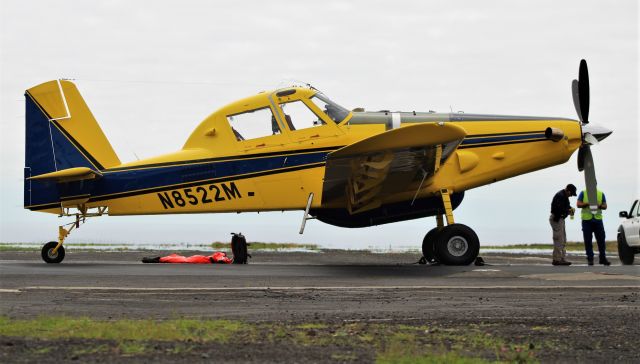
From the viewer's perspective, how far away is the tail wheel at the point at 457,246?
17125mm

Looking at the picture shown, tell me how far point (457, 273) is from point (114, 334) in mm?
8919

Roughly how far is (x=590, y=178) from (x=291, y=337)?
13.5 m

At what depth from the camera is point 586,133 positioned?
61.6 feet

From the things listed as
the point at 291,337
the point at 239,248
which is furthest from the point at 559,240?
the point at 291,337

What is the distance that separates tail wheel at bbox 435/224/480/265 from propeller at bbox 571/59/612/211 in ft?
12.4

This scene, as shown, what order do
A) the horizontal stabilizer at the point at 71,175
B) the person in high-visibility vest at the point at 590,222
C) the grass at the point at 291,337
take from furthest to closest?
the person in high-visibility vest at the point at 590,222 → the horizontal stabilizer at the point at 71,175 → the grass at the point at 291,337

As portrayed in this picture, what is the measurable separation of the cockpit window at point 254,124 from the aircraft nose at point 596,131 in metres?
6.84

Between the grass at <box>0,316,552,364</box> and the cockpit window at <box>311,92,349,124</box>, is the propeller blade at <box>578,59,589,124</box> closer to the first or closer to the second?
the cockpit window at <box>311,92,349,124</box>

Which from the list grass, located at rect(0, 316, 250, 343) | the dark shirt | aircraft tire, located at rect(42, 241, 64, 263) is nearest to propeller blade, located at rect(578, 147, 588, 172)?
the dark shirt

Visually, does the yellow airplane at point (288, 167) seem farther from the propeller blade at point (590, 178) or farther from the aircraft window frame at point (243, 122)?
the propeller blade at point (590, 178)

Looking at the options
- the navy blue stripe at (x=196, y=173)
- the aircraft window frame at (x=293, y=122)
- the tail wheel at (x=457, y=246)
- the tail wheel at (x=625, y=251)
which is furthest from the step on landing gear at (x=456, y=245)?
the tail wheel at (x=625, y=251)

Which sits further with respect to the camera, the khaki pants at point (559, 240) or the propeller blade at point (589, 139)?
the khaki pants at point (559, 240)

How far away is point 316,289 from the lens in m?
12.8

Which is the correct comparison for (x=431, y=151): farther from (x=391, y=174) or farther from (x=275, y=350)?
(x=275, y=350)
